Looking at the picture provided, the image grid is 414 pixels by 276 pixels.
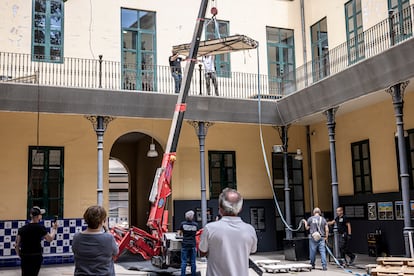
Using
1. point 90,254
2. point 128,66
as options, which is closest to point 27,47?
point 128,66

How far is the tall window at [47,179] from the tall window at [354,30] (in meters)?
10.1

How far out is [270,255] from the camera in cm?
1731

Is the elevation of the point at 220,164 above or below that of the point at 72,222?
above

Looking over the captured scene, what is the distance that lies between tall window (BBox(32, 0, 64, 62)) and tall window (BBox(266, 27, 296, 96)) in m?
7.79

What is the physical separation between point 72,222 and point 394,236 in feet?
31.9

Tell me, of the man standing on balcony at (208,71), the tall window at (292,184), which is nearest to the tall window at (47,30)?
the man standing on balcony at (208,71)

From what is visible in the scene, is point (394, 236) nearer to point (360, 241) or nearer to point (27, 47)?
point (360, 241)

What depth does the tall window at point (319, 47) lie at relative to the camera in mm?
18203

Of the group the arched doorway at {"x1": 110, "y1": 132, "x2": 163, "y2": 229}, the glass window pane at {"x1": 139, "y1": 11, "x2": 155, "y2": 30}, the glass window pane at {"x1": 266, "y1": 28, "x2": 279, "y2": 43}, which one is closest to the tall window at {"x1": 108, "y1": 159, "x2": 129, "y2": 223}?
the arched doorway at {"x1": 110, "y1": 132, "x2": 163, "y2": 229}

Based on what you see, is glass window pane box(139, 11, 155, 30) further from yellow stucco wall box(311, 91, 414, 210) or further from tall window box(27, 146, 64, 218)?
yellow stucco wall box(311, 91, 414, 210)

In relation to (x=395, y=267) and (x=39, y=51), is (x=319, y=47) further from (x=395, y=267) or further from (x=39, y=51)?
(x=395, y=267)

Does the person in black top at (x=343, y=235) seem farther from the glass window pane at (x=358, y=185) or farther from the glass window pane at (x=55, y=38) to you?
the glass window pane at (x=55, y=38)

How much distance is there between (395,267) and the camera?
10656mm

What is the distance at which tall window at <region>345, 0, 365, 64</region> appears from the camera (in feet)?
55.4
